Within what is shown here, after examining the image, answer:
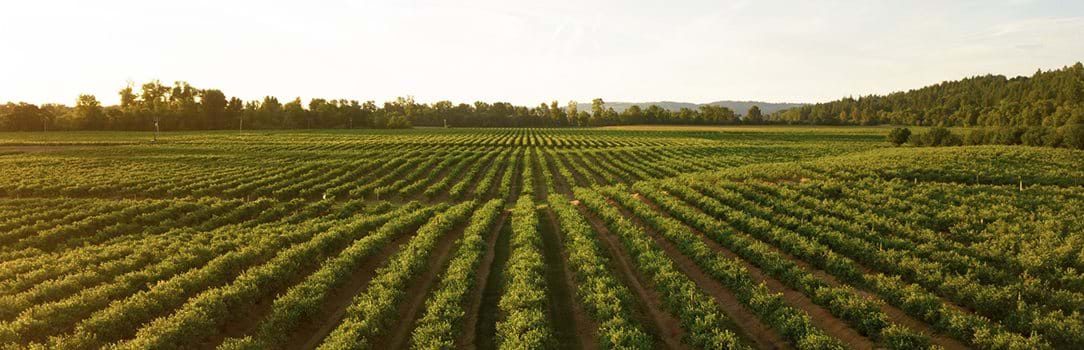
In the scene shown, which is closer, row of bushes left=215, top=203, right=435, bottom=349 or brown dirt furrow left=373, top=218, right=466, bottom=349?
row of bushes left=215, top=203, right=435, bottom=349

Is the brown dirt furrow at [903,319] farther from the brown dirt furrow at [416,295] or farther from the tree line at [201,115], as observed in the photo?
the tree line at [201,115]

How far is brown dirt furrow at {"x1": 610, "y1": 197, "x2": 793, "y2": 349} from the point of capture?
1405 cm

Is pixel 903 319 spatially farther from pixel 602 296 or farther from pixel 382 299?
pixel 382 299

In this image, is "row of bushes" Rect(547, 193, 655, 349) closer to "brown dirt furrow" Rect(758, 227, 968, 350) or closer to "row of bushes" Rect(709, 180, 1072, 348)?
"brown dirt furrow" Rect(758, 227, 968, 350)

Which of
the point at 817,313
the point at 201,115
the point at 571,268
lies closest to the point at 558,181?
the point at 571,268

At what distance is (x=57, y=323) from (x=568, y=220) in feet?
63.8

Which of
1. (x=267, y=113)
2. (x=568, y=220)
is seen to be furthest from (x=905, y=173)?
(x=267, y=113)

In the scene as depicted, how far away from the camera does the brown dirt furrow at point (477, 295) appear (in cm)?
1437

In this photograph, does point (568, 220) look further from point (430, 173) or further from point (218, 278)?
point (430, 173)

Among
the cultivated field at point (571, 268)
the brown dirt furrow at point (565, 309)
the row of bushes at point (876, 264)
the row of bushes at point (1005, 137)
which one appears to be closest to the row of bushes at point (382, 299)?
the cultivated field at point (571, 268)

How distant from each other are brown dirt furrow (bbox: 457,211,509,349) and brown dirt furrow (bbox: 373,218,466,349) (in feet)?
4.99

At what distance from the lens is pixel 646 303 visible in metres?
16.7

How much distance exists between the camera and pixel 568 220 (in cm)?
2623

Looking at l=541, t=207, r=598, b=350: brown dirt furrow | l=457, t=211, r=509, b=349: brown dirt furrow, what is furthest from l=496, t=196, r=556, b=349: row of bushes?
l=457, t=211, r=509, b=349: brown dirt furrow
